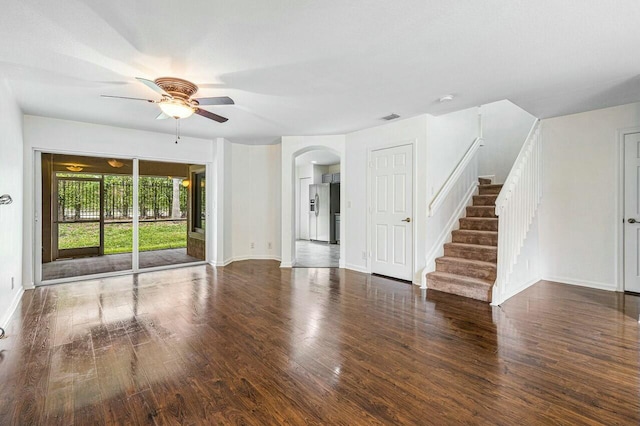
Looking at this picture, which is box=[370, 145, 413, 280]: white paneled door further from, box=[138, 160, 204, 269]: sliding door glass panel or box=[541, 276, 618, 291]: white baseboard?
box=[138, 160, 204, 269]: sliding door glass panel

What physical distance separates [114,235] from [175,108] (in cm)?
373

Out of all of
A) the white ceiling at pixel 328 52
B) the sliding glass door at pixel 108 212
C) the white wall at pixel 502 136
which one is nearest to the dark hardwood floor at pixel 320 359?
the sliding glass door at pixel 108 212

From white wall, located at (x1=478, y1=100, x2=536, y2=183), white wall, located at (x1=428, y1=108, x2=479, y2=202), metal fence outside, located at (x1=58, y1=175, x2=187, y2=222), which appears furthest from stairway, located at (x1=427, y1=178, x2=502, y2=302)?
metal fence outside, located at (x1=58, y1=175, x2=187, y2=222)

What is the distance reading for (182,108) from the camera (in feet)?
10.5

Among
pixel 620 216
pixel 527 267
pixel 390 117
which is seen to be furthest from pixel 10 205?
pixel 620 216

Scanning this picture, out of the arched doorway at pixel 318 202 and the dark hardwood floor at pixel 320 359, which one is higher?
the arched doorway at pixel 318 202

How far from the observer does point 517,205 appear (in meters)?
4.05

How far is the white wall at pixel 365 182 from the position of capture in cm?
464

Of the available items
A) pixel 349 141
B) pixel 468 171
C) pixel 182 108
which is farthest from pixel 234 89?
pixel 468 171

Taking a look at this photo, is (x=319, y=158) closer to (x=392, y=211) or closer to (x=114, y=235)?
(x=392, y=211)

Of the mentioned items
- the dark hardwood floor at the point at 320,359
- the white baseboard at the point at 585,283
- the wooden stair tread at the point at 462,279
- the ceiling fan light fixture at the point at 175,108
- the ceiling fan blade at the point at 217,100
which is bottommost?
the dark hardwood floor at the point at 320,359

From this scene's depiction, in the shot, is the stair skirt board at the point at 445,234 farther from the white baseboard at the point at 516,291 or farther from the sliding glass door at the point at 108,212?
the sliding glass door at the point at 108,212

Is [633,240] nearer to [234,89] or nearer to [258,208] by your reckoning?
[234,89]

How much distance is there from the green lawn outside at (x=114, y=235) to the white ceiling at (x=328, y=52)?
7.31 feet
